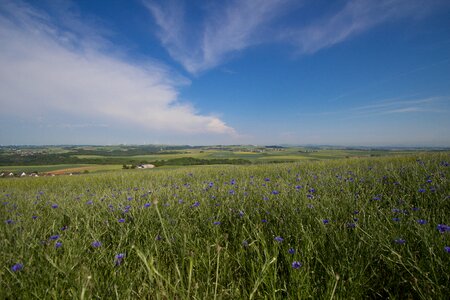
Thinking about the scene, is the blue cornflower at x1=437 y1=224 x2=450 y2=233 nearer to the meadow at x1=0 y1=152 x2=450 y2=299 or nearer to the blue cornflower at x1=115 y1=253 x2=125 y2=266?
the meadow at x1=0 y1=152 x2=450 y2=299

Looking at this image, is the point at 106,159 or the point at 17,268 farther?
the point at 106,159

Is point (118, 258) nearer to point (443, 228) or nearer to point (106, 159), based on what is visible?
point (443, 228)

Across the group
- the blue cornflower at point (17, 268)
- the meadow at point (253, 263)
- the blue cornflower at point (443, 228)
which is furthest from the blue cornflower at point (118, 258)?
the blue cornflower at point (443, 228)

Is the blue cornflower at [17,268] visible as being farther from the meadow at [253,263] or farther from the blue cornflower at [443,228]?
the blue cornflower at [443,228]

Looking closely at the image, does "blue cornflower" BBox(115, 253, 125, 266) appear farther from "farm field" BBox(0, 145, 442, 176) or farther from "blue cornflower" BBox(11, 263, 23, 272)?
"farm field" BBox(0, 145, 442, 176)

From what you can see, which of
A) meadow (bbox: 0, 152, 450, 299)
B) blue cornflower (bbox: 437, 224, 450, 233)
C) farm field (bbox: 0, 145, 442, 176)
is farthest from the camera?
farm field (bbox: 0, 145, 442, 176)

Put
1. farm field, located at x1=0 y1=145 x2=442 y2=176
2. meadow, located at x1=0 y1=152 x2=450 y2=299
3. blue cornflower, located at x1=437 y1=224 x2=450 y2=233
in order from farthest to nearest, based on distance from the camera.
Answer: farm field, located at x1=0 y1=145 x2=442 y2=176 < blue cornflower, located at x1=437 y1=224 x2=450 y2=233 < meadow, located at x1=0 y1=152 x2=450 y2=299

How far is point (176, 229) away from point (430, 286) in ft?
6.93

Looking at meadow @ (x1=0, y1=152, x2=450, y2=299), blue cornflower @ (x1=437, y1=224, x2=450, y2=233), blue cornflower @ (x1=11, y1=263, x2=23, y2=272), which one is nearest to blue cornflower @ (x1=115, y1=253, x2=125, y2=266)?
meadow @ (x1=0, y1=152, x2=450, y2=299)

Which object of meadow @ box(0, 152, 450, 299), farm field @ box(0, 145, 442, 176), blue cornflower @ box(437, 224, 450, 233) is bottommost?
farm field @ box(0, 145, 442, 176)

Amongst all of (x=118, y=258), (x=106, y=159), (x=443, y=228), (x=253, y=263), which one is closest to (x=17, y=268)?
(x=118, y=258)

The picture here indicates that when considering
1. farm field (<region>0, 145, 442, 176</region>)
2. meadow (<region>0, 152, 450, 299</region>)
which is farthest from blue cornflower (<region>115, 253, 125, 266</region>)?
farm field (<region>0, 145, 442, 176</region>)

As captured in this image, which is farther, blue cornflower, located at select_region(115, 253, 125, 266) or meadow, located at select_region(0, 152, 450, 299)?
blue cornflower, located at select_region(115, 253, 125, 266)

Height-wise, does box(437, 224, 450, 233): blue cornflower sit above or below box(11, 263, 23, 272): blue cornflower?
above
